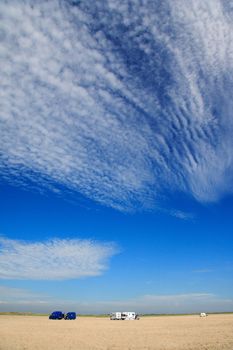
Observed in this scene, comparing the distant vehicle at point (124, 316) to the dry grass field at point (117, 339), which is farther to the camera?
the distant vehicle at point (124, 316)

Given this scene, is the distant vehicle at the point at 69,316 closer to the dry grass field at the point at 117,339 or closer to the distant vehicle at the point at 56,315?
the distant vehicle at the point at 56,315

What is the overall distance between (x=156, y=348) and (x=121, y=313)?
88424mm

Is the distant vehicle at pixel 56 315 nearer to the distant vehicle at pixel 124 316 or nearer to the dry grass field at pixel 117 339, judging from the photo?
the distant vehicle at pixel 124 316

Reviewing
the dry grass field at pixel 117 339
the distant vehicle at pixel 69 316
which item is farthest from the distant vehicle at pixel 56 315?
the dry grass field at pixel 117 339

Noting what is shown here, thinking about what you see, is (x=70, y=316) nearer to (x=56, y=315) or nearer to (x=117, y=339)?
(x=56, y=315)

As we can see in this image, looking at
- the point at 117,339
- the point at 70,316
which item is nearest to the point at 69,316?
the point at 70,316

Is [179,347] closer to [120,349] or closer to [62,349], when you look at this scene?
[120,349]

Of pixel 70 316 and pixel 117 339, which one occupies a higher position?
pixel 70 316

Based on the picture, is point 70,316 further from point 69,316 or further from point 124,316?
point 124,316

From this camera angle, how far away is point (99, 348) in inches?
1156

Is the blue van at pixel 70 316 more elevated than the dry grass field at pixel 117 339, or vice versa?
the blue van at pixel 70 316

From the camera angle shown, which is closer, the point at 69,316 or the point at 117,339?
the point at 117,339

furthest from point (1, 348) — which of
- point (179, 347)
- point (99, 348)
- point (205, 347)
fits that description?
point (205, 347)

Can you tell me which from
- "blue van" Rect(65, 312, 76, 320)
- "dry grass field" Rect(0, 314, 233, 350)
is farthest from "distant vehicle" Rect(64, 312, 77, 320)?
"dry grass field" Rect(0, 314, 233, 350)
